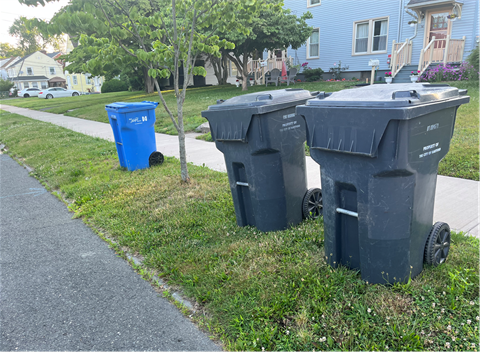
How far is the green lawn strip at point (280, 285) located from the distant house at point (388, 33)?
14.0 metres

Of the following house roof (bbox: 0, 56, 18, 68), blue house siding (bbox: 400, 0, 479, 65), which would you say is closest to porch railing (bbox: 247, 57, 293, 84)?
blue house siding (bbox: 400, 0, 479, 65)

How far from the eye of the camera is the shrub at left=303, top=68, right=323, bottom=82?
20430mm

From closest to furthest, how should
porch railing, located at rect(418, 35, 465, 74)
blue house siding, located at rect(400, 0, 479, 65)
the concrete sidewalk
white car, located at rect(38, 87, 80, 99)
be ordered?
the concrete sidewalk → porch railing, located at rect(418, 35, 465, 74) → blue house siding, located at rect(400, 0, 479, 65) → white car, located at rect(38, 87, 80, 99)

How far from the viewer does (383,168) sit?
2.38 m

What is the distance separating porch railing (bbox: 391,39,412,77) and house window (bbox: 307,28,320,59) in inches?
218

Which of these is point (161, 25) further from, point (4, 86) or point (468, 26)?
point (4, 86)

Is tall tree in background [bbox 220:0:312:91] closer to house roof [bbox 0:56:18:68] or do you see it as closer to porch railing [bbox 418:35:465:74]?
porch railing [bbox 418:35:465:74]

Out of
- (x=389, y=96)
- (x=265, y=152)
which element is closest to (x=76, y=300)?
(x=265, y=152)

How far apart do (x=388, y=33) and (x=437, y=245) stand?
17.6m

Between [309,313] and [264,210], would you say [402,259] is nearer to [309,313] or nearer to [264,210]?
[309,313]

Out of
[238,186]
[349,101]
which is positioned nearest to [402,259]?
[349,101]

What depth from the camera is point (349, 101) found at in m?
2.46

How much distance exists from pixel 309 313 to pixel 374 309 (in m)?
0.45

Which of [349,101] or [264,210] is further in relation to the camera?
[264,210]
